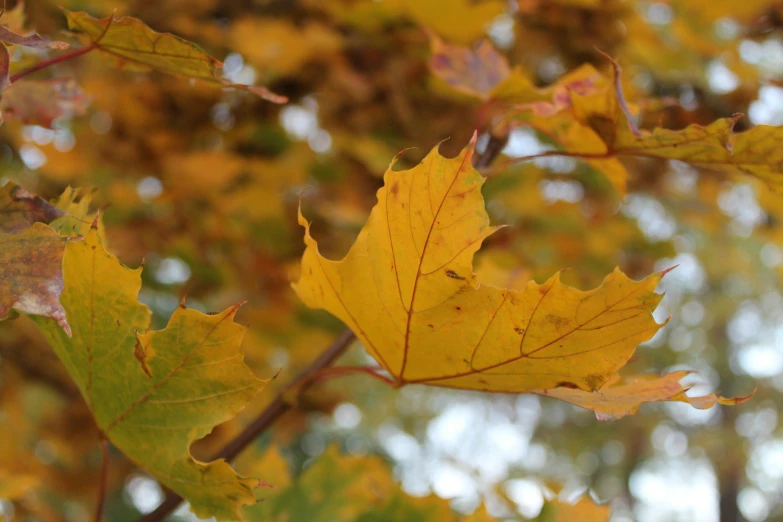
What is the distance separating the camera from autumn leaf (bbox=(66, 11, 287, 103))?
46cm

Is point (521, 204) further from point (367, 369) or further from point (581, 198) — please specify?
point (367, 369)

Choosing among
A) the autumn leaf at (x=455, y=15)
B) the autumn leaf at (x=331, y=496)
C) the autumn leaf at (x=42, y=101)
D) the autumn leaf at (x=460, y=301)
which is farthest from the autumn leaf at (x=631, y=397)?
the autumn leaf at (x=455, y=15)

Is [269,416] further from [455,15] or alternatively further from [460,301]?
[455,15]

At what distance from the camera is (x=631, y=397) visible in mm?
392

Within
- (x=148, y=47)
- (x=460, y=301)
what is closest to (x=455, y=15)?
(x=148, y=47)

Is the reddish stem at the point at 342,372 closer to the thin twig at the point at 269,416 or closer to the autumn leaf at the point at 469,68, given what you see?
the thin twig at the point at 269,416

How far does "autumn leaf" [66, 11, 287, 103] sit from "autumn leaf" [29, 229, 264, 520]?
0.50 ft

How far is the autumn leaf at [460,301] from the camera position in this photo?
1.18ft

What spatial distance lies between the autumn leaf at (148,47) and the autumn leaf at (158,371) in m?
0.15


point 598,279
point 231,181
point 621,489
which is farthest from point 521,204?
point 621,489

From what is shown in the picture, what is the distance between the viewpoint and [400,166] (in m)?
1.24

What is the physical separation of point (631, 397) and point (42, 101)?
1.70 ft

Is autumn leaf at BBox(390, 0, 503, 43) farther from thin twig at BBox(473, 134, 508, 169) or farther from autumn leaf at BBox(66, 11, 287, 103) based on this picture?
autumn leaf at BBox(66, 11, 287, 103)

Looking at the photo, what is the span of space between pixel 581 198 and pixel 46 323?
171 centimetres
